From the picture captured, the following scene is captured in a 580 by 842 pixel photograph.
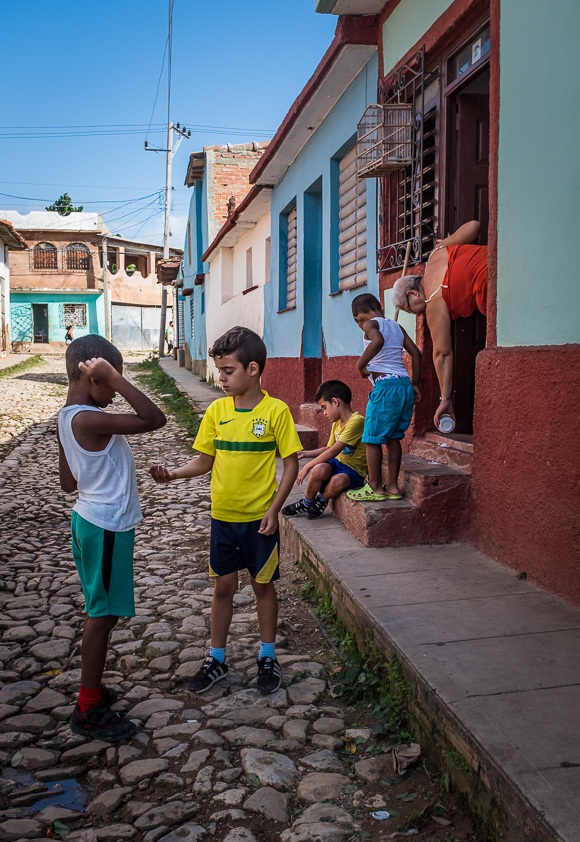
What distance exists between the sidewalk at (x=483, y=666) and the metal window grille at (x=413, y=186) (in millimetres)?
2440

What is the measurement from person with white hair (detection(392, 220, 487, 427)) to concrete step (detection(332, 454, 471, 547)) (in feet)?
1.75

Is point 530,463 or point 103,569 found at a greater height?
point 530,463

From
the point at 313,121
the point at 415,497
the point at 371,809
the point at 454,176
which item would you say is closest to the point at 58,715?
the point at 371,809

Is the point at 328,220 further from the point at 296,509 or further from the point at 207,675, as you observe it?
the point at 207,675

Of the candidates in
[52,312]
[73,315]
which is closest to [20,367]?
[73,315]

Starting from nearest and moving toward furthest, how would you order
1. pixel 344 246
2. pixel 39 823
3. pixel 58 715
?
pixel 39 823 → pixel 58 715 → pixel 344 246

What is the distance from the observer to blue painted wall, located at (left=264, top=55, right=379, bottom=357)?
20.4 feet

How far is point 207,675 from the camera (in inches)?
118

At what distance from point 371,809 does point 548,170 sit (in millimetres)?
2800

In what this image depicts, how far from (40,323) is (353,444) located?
38080 mm

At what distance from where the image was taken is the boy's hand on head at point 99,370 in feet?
8.28

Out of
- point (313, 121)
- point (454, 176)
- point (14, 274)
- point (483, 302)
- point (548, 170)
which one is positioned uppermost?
point (14, 274)

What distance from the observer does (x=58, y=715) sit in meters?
2.81

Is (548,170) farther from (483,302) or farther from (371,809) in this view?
(371,809)
